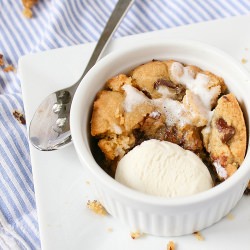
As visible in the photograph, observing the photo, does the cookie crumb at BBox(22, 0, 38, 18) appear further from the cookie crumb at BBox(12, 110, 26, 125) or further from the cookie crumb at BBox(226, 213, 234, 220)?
the cookie crumb at BBox(226, 213, 234, 220)

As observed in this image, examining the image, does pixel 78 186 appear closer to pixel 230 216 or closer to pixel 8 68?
pixel 230 216

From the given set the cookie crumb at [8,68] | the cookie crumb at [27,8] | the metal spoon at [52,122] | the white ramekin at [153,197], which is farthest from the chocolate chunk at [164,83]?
the cookie crumb at [27,8]

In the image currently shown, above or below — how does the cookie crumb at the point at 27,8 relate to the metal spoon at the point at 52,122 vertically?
above

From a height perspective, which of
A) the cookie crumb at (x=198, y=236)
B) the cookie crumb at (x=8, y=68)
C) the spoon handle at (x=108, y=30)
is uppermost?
the spoon handle at (x=108, y=30)

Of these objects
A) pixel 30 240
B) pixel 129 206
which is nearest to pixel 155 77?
pixel 129 206

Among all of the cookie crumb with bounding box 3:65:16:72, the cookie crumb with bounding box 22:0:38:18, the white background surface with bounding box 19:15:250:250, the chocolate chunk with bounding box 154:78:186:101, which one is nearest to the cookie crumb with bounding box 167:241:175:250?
the white background surface with bounding box 19:15:250:250

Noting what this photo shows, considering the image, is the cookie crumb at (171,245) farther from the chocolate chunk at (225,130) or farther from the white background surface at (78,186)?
the chocolate chunk at (225,130)
